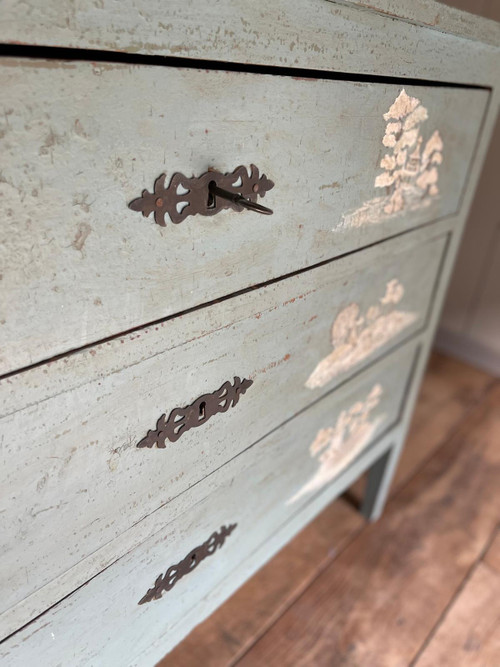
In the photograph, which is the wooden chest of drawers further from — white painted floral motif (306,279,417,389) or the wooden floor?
the wooden floor

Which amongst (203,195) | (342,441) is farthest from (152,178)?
(342,441)

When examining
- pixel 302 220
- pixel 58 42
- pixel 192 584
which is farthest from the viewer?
pixel 192 584

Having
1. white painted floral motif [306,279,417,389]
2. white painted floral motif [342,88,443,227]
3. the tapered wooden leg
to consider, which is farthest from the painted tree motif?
the tapered wooden leg

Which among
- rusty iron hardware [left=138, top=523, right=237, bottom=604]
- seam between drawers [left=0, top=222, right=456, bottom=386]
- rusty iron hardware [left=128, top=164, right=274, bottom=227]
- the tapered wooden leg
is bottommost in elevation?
the tapered wooden leg

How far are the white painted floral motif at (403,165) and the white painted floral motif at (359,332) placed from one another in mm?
122

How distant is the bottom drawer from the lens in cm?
50

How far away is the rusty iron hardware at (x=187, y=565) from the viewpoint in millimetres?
577

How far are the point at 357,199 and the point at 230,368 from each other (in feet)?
0.76

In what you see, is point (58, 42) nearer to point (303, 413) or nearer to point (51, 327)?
point (51, 327)

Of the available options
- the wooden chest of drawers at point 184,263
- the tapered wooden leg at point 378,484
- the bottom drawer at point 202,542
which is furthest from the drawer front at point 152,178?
the tapered wooden leg at point 378,484

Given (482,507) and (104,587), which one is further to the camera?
(482,507)

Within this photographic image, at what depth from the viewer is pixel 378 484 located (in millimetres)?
1107

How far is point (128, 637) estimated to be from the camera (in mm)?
581

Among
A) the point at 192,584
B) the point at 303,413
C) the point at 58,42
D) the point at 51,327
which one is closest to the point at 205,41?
the point at 58,42
